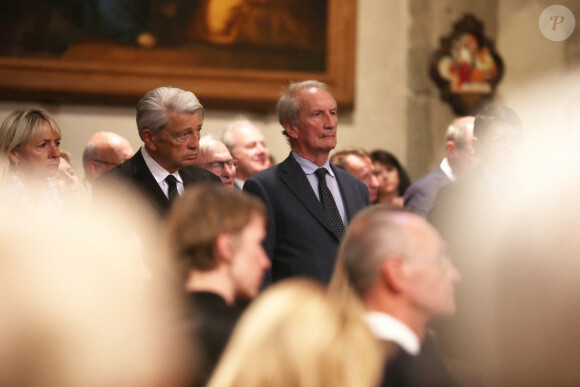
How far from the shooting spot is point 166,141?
413 cm

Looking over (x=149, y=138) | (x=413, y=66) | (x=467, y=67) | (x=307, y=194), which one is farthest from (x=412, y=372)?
(x=467, y=67)

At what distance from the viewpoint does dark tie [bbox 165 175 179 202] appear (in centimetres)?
411

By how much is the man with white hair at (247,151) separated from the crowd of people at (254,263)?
14mm

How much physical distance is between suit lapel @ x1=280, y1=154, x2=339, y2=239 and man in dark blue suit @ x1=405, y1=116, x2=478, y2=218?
1718 mm

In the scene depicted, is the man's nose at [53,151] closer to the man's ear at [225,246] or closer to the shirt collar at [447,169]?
the man's ear at [225,246]

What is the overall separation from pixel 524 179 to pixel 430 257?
163 cm

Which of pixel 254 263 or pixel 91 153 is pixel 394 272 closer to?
pixel 254 263

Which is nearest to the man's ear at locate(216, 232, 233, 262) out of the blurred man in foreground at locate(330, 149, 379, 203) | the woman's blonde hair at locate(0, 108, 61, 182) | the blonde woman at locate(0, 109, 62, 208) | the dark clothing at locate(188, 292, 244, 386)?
the dark clothing at locate(188, 292, 244, 386)

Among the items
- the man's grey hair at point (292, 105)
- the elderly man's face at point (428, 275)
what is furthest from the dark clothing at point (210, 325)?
the man's grey hair at point (292, 105)

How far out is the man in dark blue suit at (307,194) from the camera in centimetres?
413

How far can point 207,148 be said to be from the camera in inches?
219

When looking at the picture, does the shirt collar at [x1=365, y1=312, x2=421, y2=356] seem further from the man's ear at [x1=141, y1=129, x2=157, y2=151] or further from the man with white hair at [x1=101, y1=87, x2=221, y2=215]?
the man's ear at [x1=141, y1=129, x2=157, y2=151]

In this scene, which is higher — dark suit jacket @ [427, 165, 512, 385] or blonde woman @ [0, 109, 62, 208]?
blonde woman @ [0, 109, 62, 208]

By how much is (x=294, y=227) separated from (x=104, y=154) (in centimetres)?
230
